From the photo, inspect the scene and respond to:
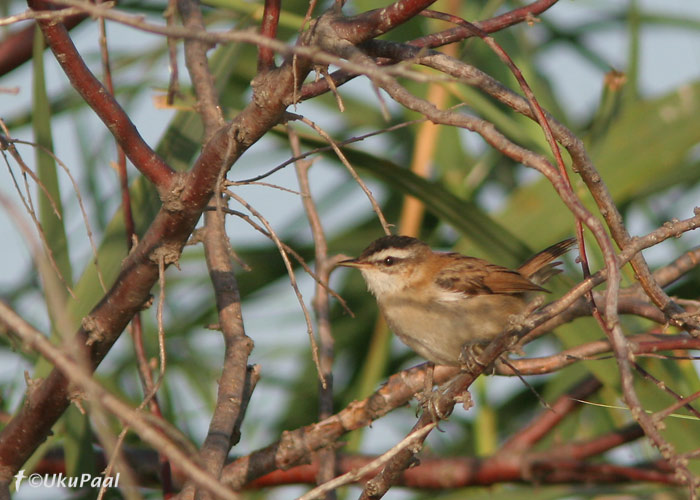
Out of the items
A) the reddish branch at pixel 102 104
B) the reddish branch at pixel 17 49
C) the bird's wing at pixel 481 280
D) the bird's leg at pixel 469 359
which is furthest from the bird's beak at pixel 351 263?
the reddish branch at pixel 102 104

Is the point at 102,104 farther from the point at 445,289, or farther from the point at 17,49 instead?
the point at 445,289

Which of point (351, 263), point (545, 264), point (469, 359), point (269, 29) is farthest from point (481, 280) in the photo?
point (269, 29)

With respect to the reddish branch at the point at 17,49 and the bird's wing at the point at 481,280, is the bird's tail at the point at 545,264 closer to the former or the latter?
the bird's wing at the point at 481,280

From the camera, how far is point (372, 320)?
4781 millimetres

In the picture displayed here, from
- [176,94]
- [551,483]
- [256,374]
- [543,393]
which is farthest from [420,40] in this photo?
[543,393]

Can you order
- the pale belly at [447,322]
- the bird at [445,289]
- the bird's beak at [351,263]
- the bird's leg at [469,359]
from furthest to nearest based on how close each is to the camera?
1. the bird's beak at [351,263]
2. the bird at [445,289]
3. the pale belly at [447,322]
4. the bird's leg at [469,359]

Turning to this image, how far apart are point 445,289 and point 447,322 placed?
34 cm

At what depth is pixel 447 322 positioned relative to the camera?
11.7 feet

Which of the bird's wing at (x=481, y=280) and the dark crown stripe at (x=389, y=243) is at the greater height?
the dark crown stripe at (x=389, y=243)

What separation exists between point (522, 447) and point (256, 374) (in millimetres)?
1909

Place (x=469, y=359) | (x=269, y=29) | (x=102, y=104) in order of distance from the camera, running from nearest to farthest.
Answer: (x=269, y=29) < (x=102, y=104) < (x=469, y=359)

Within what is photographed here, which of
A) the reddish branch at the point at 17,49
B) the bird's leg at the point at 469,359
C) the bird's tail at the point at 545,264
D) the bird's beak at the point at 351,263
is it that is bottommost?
the bird's leg at the point at 469,359

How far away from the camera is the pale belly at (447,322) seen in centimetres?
335

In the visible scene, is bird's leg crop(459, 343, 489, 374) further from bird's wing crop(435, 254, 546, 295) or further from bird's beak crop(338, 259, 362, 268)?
bird's beak crop(338, 259, 362, 268)
